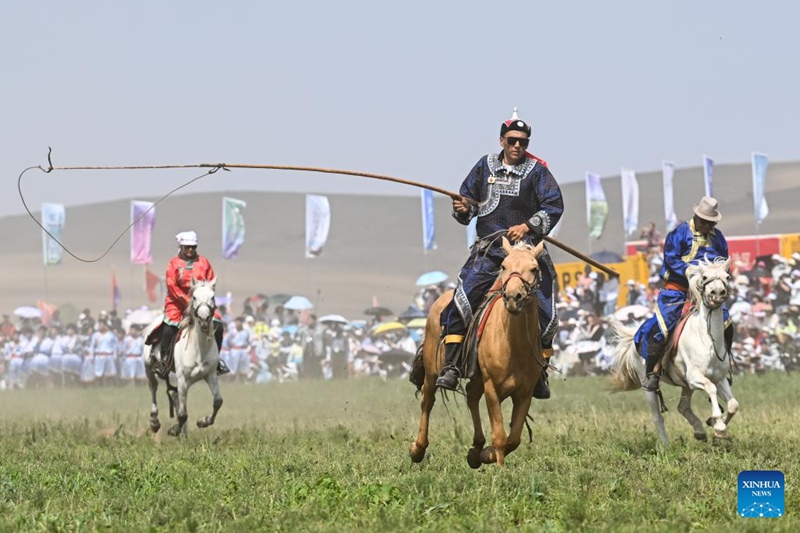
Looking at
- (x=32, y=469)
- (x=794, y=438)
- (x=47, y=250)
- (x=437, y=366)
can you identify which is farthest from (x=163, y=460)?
(x=47, y=250)

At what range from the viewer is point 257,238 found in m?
116

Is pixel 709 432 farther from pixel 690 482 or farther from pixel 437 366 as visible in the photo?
pixel 690 482

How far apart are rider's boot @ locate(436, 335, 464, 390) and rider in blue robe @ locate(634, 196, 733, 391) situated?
4065mm

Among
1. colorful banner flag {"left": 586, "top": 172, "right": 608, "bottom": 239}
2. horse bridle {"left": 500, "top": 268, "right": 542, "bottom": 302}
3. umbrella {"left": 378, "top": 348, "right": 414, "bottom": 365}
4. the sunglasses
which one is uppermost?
colorful banner flag {"left": 586, "top": 172, "right": 608, "bottom": 239}

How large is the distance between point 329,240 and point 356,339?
237 feet

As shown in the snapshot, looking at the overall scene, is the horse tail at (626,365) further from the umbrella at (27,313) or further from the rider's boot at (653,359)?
the umbrella at (27,313)

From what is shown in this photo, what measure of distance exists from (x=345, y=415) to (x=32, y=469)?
38.3ft

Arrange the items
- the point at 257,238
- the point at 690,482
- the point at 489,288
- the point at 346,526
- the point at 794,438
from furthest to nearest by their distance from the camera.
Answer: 1. the point at 257,238
2. the point at 794,438
3. the point at 489,288
4. the point at 690,482
5. the point at 346,526

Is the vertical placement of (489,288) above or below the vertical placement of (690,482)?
above

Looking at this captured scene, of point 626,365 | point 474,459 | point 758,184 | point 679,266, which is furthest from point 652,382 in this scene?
point 758,184

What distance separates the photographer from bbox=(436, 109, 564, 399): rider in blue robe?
12.1 meters

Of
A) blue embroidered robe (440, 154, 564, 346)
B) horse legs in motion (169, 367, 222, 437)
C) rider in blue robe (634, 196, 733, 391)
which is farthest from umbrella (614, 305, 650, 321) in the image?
blue embroidered robe (440, 154, 564, 346)

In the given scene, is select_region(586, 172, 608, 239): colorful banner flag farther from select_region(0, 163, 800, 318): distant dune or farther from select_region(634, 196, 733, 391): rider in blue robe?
select_region(634, 196, 733, 391): rider in blue robe

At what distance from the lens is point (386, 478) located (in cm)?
1080
